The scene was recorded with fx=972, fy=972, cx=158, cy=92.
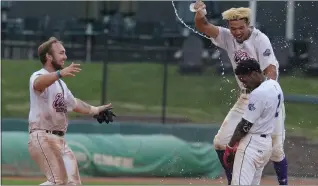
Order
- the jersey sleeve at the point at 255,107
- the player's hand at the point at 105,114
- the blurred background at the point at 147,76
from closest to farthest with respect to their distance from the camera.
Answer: the jersey sleeve at the point at 255,107 < the player's hand at the point at 105,114 < the blurred background at the point at 147,76

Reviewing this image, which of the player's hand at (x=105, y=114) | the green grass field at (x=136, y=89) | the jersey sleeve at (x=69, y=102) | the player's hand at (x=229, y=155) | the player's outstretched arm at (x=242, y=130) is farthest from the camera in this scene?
the green grass field at (x=136, y=89)

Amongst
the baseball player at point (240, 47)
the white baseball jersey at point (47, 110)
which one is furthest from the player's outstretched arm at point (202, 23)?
the white baseball jersey at point (47, 110)

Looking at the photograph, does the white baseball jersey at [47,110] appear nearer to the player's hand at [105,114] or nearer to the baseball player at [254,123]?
the player's hand at [105,114]

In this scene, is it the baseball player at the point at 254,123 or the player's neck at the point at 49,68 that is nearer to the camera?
the baseball player at the point at 254,123

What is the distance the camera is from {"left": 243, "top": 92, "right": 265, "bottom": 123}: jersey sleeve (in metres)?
7.67

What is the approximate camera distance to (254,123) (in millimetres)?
7789

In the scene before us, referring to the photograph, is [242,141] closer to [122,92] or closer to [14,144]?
[14,144]

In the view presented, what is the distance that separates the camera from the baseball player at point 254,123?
7.71m

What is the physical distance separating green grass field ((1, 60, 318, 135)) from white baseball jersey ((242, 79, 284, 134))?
11154mm

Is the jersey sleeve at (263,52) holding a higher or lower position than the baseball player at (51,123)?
higher

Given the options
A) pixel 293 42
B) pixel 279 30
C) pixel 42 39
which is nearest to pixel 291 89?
pixel 279 30

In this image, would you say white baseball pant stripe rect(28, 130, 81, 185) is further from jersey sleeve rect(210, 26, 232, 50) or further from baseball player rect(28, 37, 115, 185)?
jersey sleeve rect(210, 26, 232, 50)

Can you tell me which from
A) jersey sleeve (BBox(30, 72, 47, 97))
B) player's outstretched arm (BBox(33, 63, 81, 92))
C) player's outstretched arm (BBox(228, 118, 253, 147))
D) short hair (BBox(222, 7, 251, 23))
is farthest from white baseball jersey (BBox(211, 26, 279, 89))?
jersey sleeve (BBox(30, 72, 47, 97))

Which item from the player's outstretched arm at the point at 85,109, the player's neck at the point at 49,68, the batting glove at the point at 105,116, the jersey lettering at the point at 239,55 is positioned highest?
the jersey lettering at the point at 239,55
